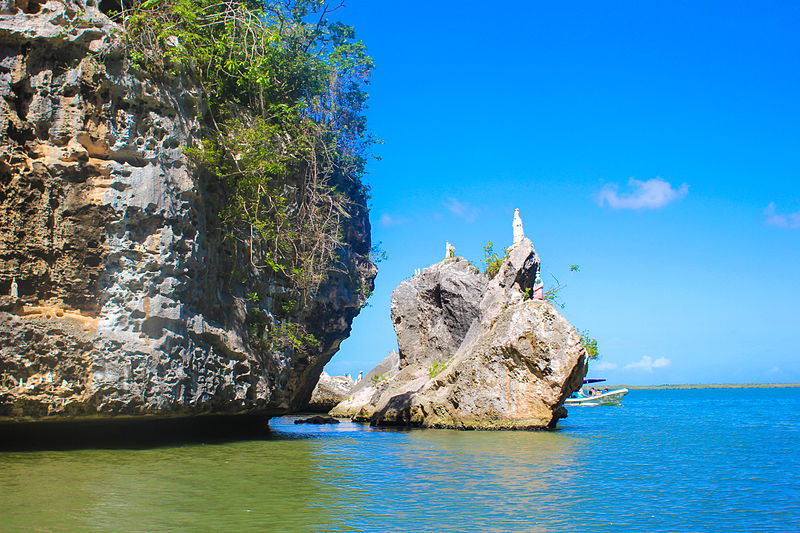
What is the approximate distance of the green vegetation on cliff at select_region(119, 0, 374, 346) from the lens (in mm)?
14461

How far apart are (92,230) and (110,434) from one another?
5.15 meters

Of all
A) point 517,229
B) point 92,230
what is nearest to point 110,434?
point 92,230

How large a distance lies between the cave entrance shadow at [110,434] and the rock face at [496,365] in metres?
5.83

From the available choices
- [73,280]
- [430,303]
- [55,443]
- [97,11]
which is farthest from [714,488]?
[430,303]

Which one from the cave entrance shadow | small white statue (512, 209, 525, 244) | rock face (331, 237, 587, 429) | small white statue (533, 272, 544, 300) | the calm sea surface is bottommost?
the calm sea surface

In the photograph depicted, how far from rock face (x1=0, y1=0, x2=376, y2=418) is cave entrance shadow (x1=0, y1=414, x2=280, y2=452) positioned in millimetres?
1344

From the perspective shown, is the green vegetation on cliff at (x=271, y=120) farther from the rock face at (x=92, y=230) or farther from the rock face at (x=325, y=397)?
the rock face at (x=325, y=397)

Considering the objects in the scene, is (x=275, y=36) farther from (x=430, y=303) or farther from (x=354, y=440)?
(x=430, y=303)

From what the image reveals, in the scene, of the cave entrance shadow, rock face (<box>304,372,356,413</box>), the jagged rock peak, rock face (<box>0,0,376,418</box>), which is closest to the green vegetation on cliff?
rock face (<box>0,0,376,418</box>)

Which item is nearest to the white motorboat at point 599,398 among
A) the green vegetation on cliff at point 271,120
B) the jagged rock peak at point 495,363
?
the jagged rock peak at point 495,363

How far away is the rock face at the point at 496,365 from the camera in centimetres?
1845

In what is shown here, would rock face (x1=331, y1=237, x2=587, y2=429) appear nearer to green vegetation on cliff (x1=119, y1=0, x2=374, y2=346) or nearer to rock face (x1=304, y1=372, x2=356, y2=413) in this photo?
green vegetation on cliff (x1=119, y1=0, x2=374, y2=346)

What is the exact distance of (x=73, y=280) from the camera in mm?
12250

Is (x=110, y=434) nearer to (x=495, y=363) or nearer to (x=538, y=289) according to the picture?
(x=495, y=363)
